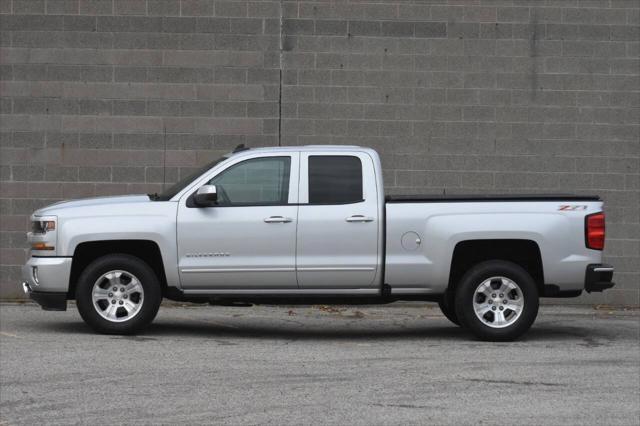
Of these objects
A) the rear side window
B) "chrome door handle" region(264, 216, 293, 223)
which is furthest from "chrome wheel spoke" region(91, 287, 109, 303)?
the rear side window

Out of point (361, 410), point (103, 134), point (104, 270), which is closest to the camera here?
point (361, 410)

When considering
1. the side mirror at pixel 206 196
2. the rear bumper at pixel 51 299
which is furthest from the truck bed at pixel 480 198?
the rear bumper at pixel 51 299

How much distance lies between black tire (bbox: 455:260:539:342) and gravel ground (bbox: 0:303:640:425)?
6.6 inches

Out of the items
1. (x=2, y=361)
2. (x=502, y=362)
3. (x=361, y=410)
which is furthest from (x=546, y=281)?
(x=2, y=361)

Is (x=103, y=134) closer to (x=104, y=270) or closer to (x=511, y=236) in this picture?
(x=104, y=270)

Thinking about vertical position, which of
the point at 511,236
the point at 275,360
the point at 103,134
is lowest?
the point at 275,360

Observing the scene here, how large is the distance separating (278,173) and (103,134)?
15.6 feet

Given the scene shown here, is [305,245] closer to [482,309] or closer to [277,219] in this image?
[277,219]

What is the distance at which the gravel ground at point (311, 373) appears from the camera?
→ 8164mm

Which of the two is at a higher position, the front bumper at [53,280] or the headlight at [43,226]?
the headlight at [43,226]

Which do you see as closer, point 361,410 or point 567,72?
point 361,410

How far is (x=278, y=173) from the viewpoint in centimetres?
1212

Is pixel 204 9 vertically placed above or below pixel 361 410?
above

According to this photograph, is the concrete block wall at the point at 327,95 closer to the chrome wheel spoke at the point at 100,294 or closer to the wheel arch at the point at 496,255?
the wheel arch at the point at 496,255
